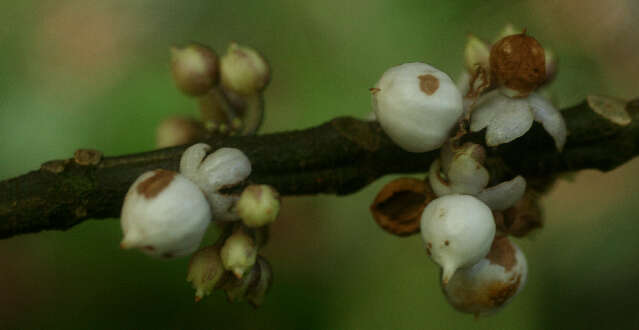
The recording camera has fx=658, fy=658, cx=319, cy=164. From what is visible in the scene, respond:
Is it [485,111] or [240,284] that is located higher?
[485,111]

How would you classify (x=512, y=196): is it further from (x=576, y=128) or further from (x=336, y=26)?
(x=336, y=26)

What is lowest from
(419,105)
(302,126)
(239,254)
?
(302,126)

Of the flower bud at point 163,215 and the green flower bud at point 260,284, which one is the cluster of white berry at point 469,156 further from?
the flower bud at point 163,215

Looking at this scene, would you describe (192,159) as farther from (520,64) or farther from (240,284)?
(520,64)

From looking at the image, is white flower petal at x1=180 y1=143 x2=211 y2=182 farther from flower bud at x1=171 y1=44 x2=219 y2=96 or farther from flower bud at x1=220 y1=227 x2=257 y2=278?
flower bud at x1=171 y1=44 x2=219 y2=96

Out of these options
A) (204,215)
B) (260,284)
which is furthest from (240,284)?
(204,215)

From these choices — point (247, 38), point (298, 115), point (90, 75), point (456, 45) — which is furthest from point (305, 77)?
point (90, 75)
